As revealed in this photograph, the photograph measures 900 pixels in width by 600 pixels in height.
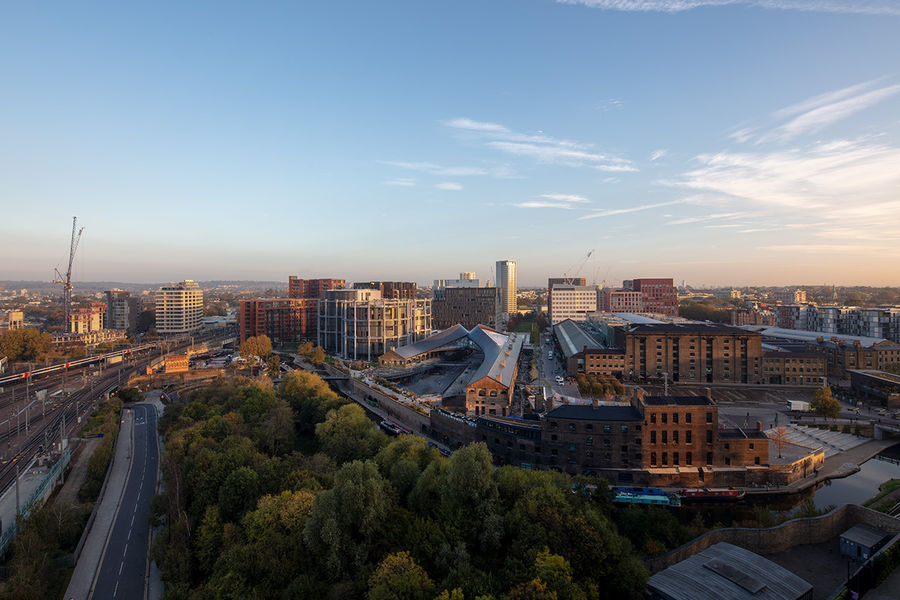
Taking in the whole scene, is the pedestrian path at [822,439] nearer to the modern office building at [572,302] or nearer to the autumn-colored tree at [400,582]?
the autumn-colored tree at [400,582]

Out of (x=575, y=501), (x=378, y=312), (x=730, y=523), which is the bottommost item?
(x=730, y=523)

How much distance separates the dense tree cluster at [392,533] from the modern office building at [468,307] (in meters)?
72.8

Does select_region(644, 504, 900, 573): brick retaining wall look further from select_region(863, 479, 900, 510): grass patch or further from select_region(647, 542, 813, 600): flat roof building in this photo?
select_region(863, 479, 900, 510): grass patch

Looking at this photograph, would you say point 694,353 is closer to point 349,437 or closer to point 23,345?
point 349,437

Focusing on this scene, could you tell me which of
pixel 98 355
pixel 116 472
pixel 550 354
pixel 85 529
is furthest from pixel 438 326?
pixel 85 529

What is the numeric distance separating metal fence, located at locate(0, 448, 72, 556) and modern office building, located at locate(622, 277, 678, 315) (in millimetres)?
105598

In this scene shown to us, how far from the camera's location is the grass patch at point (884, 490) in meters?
23.9

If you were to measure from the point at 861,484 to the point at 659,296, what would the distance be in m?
82.1

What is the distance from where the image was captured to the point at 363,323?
64375 millimetres

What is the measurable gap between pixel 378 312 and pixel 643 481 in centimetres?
4500

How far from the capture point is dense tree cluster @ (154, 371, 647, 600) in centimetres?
1447

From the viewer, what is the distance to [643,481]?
2555cm

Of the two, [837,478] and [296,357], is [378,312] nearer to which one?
[296,357]

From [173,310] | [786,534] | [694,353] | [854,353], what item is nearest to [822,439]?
[786,534]
